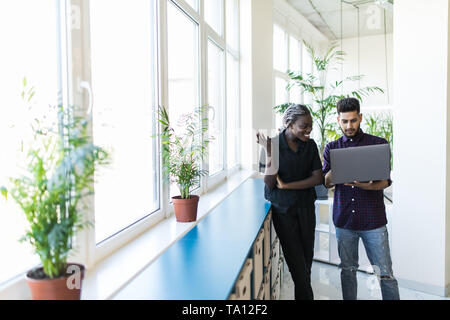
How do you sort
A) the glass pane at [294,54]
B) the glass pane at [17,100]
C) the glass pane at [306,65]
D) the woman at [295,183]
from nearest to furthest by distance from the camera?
the glass pane at [17,100]
the woman at [295,183]
the glass pane at [294,54]
the glass pane at [306,65]

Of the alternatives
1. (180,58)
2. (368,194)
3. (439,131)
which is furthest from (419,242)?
(180,58)

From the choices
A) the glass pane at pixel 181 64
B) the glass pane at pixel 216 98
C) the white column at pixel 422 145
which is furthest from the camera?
the glass pane at pixel 216 98

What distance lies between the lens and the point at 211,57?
11.6 feet

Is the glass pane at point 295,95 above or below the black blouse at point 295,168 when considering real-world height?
above

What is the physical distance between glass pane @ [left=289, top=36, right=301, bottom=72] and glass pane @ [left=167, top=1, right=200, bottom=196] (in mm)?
3924

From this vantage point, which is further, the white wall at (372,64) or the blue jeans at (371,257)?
the white wall at (372,64)

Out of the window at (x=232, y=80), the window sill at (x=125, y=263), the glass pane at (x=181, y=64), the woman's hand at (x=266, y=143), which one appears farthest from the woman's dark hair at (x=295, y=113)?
the window at (x=232, y=80)

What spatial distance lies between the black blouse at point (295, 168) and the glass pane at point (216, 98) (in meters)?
1.40

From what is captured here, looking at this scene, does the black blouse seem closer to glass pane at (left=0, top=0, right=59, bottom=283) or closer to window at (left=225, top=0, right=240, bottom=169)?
glass pane at (left=0, top=0, right=59, bottom=283)

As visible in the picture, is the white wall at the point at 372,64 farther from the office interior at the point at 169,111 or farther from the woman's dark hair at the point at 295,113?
→ the woman's dark hair at the point at 295,113

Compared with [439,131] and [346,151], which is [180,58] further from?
[439,131]

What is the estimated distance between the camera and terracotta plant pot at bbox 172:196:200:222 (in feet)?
7.02

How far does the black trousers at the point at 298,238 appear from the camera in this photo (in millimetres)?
2131

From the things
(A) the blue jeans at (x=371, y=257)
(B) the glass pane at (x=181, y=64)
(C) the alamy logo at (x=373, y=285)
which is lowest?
(C) the alamy logo at (x=373, y=285)
